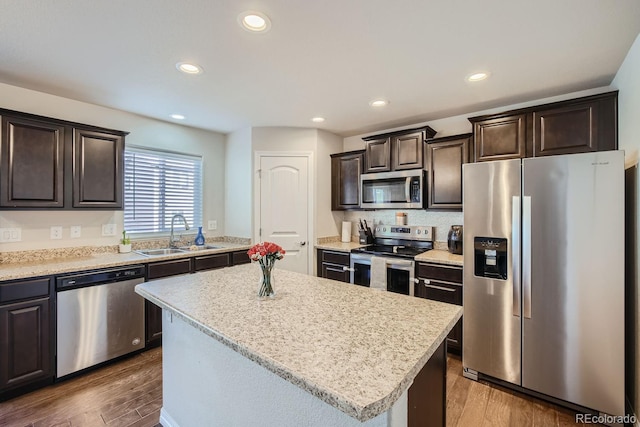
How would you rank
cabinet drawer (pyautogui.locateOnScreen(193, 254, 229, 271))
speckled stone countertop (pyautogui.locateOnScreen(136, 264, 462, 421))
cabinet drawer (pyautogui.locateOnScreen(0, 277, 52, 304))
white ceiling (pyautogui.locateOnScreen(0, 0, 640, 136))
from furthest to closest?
cabinet drawer (pyautogui.locateOnScreen(193, 254, 229, 271))
cabinet drawer (pyautogui.locateOnScreen(0, 277, 52, 304))
white ceiling (pyautogui.locateOnScreen(0, 0, 640, 136))
speckled stone countertop (pyautogui.locateOnScreen(136, 264, 462, 421))

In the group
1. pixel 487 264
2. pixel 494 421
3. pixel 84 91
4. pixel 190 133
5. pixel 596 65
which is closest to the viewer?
pixel 494 421

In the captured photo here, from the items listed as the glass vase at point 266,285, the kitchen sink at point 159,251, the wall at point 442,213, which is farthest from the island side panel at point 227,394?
the wall at point 442,213

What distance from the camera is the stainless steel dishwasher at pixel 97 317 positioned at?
2.31m

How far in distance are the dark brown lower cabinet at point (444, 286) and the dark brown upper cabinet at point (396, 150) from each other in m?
1.20

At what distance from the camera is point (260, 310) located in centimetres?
139

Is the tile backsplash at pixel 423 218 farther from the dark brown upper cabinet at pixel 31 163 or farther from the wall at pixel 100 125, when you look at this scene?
Answer: the dark brown upper cabinet at pixel 31 163

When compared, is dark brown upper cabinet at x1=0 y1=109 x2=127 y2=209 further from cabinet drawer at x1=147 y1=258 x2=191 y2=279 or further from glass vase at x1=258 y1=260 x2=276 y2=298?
glass vase at x1=258 y1=260 x2=276 y2=298

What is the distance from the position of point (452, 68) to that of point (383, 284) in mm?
2127

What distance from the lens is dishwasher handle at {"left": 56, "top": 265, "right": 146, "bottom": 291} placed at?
230 cm

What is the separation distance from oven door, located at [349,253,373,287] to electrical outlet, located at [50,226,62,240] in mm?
3021

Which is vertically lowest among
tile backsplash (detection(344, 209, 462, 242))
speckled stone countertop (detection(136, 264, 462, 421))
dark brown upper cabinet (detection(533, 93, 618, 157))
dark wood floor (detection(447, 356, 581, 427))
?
dark wood floor (detection(447, 356, 581, 427))

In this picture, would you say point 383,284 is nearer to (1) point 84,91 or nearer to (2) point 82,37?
(2) point 82,37

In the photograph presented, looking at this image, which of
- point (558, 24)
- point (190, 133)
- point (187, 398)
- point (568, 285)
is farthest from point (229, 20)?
point (568, 285)

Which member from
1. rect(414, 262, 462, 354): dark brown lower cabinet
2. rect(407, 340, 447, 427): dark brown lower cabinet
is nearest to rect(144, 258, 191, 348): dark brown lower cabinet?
rect(414, 262, 462, 354): dark brown lower cabinet
